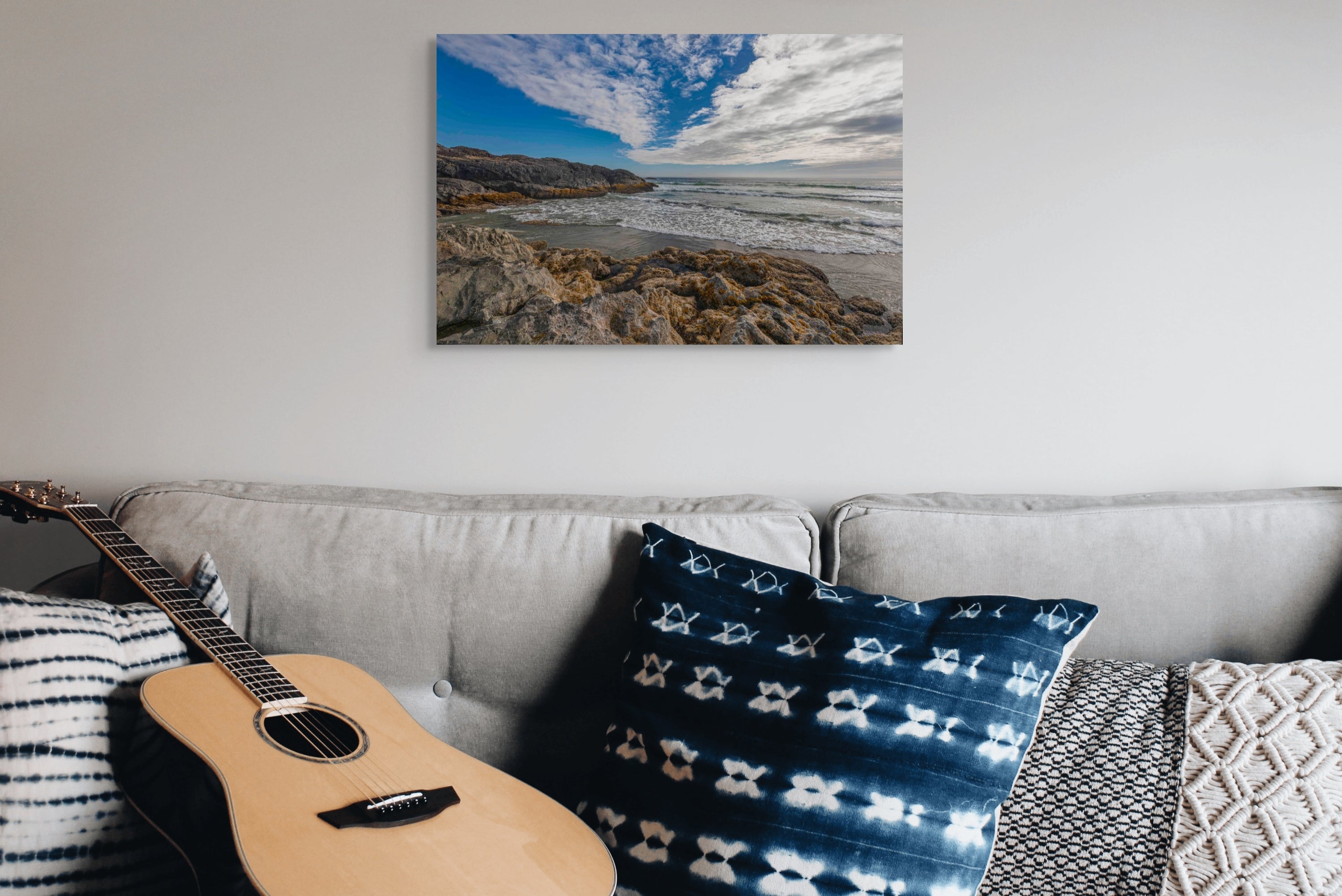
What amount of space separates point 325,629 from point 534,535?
323 millimetres

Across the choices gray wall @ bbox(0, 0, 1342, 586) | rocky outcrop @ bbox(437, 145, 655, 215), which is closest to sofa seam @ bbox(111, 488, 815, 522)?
gray wall @ bbox(0, 0, 1342, 586)

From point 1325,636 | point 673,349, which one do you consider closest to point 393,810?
point 673,349

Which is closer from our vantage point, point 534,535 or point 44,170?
point 534,535

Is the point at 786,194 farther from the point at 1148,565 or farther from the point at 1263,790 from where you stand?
the point at 1263,790

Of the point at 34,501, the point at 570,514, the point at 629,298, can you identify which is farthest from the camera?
the point at 629,298

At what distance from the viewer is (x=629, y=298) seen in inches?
53.8

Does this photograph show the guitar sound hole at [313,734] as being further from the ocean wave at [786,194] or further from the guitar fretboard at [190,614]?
the ocean wave at [786,194]

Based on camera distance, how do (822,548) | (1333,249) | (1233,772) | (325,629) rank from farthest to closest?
(1333,249), (822,548), (325,629), (1233,772)

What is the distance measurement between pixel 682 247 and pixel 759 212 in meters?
0.15

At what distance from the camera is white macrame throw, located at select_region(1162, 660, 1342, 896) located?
0.79 metres

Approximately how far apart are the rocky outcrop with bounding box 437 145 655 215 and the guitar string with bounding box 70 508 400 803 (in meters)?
0.77

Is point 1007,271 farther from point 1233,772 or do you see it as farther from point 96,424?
point 96,424

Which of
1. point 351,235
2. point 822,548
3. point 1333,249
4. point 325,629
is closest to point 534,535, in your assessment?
point 325,629

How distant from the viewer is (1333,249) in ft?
4.39
